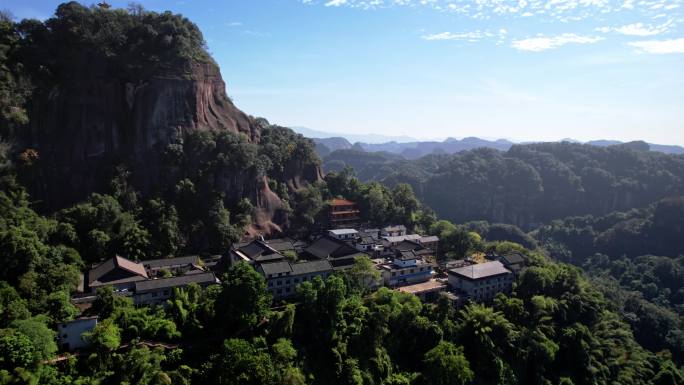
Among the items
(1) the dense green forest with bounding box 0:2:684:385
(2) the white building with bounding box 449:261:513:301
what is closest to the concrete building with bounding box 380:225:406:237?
(1) the dense green forest with bounding box 0:2:684:385

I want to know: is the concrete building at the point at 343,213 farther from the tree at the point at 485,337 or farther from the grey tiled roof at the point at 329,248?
the tree at the point at 485,337

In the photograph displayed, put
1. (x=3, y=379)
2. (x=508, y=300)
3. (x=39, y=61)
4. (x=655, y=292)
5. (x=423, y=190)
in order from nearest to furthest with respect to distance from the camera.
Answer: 1. (x=3, y=379)
2. (x=508, y=300)
3. (x=39, y=61)
4. (x=655, y=292)
5. (x=423, y=190)

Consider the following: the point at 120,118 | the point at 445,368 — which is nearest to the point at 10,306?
the point at 120,118

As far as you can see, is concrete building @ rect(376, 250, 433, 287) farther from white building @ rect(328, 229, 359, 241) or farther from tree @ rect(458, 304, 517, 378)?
white building @ rect(328, 229, 359, 241)

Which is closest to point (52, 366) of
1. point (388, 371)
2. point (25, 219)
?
point (25, 219)

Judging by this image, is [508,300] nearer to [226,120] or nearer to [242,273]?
[242,273]

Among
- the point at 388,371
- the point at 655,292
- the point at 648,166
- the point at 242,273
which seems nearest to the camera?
the point at 242,273
